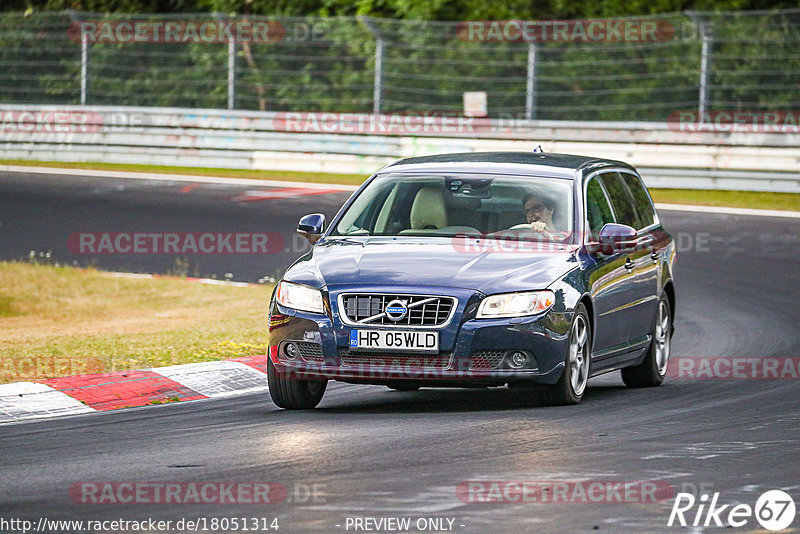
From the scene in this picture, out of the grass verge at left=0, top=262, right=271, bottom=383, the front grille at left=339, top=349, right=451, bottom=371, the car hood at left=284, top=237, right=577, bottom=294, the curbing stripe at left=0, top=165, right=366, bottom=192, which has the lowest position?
the curbing stripe at left=0, top=165, right=366, bottom=192

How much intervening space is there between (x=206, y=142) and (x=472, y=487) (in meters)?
22.1

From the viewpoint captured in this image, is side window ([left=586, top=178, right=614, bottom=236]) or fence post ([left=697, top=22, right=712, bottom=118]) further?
fence post ([left=697, top=22, right=712, bottom=118])

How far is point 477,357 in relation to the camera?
889 cm

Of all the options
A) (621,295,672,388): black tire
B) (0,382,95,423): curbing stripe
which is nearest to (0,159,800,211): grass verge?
(621,295,672,388): black tire

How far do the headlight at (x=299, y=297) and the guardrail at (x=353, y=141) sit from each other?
15.7m

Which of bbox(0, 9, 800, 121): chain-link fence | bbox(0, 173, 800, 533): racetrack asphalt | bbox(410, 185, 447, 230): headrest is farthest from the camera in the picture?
bbox(0, 9, 800, 121): chain-link fence

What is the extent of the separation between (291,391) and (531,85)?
57.6ft

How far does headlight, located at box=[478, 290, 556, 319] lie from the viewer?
8.90 metres

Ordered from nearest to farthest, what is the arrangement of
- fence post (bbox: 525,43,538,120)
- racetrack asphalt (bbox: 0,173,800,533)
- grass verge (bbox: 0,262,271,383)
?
1. racetrack asphalt (bbox: 0,173,800,533)
2. grass verge (bbox: 0,262,271,383)
3. fence post (bbox: 525,43,538,120)

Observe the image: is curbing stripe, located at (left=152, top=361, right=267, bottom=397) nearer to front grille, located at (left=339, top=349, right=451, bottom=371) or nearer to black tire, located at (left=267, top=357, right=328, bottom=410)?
black tire, located at (left=267, top=357, right=328, bottom=410)

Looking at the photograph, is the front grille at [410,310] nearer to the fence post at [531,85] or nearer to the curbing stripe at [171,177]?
the curbing stripe at [171,177]

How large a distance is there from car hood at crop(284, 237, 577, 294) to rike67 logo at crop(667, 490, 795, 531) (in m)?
2.61

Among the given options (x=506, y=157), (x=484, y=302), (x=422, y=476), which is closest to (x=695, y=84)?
(x=506, y=157)

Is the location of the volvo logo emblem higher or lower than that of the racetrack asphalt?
higher
